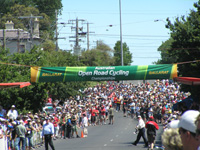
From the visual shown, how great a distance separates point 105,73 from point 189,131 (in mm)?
19668

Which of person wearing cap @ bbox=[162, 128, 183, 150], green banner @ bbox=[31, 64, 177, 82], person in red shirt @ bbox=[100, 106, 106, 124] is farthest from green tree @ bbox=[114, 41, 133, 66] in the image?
person wearing cap @ bbox=[162, 128, 183, 150]

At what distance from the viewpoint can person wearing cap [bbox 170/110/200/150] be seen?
398cm

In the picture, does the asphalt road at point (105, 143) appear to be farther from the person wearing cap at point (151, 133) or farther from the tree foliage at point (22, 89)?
the tree foliage at point (22, 89)

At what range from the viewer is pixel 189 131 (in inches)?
158

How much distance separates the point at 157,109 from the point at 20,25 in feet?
178

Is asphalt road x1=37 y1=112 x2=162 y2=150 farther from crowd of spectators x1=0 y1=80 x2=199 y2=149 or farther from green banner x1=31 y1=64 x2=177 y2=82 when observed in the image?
green banner x1=31 y1=64 x2=177 y2=82

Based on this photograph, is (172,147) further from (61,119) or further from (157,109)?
(157,109)

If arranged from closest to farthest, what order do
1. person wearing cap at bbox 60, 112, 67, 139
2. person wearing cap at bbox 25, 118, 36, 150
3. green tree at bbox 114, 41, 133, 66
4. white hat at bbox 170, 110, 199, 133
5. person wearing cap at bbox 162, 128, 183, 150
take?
1. white hat at bbox 170, 110, 199, 133
2. person wearing cap at bbox 162, 128, 183, 150
3. person wearing cap at bbox 25, 118, 36, 150
4. person wearing cap at bbox 60, 112, 67, 139
5. green tree at bbox 114, 41, 133, 66

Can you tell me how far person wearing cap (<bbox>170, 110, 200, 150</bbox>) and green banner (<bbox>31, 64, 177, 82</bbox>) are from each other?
19.4 metres

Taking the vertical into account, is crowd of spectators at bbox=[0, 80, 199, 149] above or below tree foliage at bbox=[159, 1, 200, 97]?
below

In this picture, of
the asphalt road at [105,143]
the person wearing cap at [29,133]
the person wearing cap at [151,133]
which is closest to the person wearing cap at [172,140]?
the person wearing cap at [151,133]

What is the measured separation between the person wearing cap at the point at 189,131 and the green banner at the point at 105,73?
1940cm

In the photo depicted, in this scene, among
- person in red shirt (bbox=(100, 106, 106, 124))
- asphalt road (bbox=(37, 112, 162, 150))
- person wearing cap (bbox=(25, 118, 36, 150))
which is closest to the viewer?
person wearing cap (bbox=(25, 118, 36, 150))

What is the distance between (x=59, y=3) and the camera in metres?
97.3
